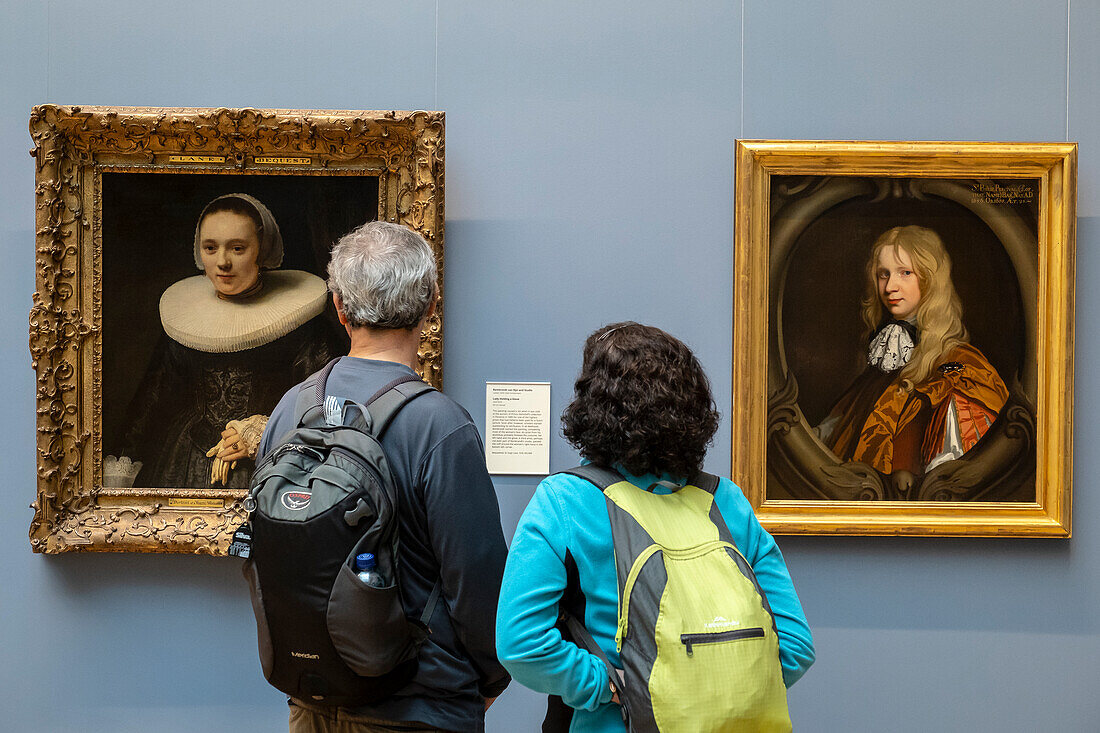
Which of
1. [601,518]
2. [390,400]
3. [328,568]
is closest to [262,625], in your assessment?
[328,568]

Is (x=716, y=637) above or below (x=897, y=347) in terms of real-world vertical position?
below

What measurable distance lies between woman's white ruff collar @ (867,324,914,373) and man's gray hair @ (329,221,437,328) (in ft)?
5.36

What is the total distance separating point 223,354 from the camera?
9.02ft

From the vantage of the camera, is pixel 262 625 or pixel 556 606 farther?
pixel 262 625

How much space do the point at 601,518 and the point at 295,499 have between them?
60cm

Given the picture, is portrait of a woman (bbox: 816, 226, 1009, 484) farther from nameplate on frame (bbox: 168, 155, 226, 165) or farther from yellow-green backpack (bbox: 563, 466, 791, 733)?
nameplate on frame (bbox: 168, 155, 226, 165)

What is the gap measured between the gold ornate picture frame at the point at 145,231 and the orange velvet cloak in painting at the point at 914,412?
1416mm

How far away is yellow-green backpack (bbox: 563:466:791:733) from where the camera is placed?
4.66 feet

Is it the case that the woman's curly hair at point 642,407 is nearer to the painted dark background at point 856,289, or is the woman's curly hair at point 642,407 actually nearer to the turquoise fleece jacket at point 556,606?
the turquoise fleece jacket at point 556,606

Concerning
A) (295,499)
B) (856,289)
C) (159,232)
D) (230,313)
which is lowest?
(295,499)

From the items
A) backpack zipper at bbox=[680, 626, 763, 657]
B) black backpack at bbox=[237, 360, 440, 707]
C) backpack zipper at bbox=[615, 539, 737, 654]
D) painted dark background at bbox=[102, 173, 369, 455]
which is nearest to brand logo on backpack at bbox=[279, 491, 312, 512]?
black backpack at bbox=[237, 360, 440, 707]

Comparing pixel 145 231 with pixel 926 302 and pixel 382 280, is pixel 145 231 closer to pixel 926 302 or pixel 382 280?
pixel 382 280

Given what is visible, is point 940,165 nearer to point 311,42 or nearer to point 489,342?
point 489,342

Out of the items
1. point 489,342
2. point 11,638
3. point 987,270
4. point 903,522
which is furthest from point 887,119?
point 11,638
